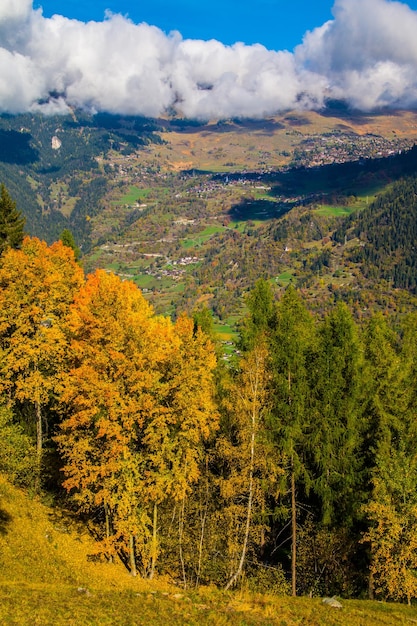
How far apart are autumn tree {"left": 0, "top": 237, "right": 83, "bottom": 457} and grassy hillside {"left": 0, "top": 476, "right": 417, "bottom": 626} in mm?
6173

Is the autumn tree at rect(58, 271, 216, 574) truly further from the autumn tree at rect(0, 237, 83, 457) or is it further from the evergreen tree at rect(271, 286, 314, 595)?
the evergreen tree at rect(271, 286, 314, 595)

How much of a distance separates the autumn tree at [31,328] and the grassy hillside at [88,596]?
6.17m

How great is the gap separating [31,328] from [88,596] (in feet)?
61.1

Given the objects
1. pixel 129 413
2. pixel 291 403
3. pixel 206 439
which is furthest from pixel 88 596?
pixel 291 403

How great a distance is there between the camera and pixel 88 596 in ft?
74.0

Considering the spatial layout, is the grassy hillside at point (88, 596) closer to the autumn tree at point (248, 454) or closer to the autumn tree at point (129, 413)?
the autumn tree at point (129, 413)

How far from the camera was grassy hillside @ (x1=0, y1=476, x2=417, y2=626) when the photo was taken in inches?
784

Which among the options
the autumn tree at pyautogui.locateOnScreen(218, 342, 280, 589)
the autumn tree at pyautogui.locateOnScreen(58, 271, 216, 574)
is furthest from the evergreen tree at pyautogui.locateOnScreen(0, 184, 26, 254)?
the autumn tree at pyautogui.locateOnScreen(218, 342, 280, 589)

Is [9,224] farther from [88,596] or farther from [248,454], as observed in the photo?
[88,596]

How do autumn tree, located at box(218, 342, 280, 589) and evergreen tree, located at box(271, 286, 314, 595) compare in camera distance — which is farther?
evergreen tree, located at box(271, 286, 314, 595)

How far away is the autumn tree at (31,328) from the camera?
34.1m

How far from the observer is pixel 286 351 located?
35.5 metres

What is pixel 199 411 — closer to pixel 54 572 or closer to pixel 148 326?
pixel 148 326

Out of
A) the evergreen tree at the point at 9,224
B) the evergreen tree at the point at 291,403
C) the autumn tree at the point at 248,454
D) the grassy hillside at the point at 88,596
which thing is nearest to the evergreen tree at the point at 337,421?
the evergreen tree at the point at 291,403
